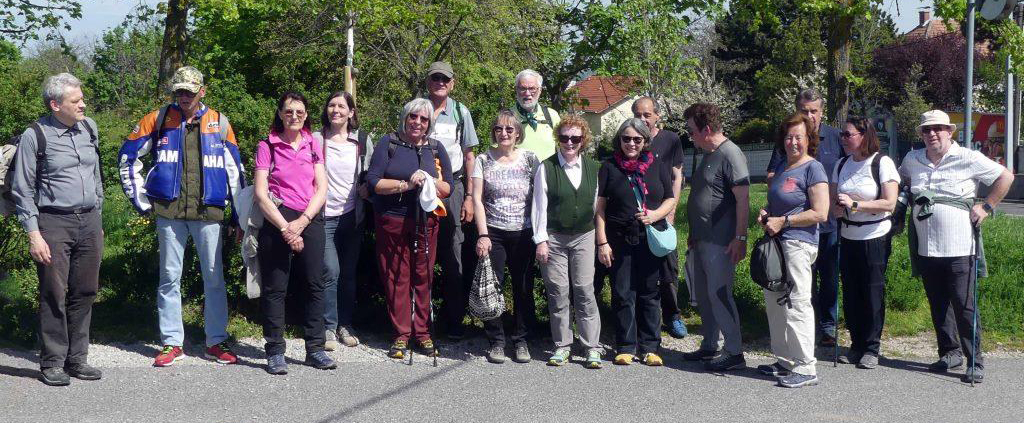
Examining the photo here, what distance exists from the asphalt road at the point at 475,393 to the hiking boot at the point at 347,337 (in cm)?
22

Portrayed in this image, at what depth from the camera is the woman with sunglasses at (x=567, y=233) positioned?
6.65 m

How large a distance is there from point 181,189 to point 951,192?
515cm

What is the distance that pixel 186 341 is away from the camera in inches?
277

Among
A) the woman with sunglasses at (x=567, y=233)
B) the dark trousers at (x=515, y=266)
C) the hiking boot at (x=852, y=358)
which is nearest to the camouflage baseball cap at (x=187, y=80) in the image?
the dark trousers at (x=515, y=266)

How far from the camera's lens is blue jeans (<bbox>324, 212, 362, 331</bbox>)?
683cm

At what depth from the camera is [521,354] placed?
6.83 meters

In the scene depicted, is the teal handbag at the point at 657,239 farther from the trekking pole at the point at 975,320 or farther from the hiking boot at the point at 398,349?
the trekking pole at the point at 975,320

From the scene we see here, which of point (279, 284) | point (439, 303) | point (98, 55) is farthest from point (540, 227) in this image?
point (98, 55)

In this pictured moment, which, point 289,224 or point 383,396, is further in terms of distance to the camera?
point 289,224

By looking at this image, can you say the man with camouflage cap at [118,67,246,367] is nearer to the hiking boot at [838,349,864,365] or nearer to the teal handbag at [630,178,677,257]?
the teal handbag at [630,178,677,257]

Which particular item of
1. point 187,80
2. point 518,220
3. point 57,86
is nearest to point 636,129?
point 518,220

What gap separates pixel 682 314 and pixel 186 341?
3.97 metres

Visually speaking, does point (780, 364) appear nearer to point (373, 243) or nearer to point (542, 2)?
point (373, 243)

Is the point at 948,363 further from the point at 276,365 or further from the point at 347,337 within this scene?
the point at 276,365
